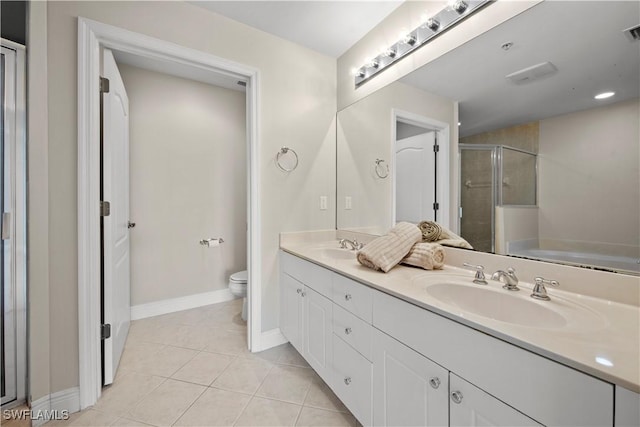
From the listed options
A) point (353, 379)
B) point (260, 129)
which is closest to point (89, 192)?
point (260, 129)

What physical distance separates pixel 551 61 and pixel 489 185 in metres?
0.53

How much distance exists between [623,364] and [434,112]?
1.30m

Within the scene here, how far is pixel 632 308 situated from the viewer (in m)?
0.81

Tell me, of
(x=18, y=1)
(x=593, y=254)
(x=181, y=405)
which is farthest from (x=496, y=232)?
(x=18, y=1)

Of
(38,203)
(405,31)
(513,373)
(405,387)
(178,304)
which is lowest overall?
(178,304)

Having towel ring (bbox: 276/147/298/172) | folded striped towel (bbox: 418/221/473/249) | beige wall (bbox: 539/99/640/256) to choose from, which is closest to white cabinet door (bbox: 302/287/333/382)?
folded striped towel (bbox: 418/221/473/249)

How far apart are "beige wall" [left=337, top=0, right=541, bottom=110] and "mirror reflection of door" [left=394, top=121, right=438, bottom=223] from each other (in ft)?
1.23

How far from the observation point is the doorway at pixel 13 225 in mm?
1311

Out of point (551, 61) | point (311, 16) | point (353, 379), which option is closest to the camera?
point (551, 61)

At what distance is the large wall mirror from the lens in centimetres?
88

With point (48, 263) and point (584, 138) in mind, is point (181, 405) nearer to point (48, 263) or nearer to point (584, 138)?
point (48, 263)

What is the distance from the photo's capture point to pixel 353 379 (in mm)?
1178

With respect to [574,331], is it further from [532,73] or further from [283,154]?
[283,154]

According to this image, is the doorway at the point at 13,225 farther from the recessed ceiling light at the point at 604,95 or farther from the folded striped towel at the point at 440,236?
the recessed ceiling light at the point at 604,95
